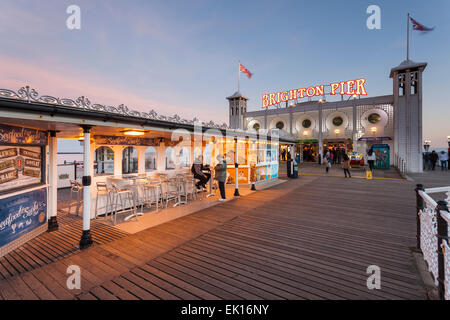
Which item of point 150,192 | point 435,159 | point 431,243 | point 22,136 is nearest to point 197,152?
point 150,192

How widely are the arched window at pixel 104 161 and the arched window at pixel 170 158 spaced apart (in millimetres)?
2230

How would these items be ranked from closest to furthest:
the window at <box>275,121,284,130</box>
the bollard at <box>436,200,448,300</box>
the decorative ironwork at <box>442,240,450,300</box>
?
the decorative ironwork at <box>442,240,450,300</box>
the bollard at <box>436,200,448,300</box>
the window at <box>275,121,284,130</box>

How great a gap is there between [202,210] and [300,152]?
2454 cm

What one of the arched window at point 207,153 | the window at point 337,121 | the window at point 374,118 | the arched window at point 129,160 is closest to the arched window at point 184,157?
the arched window at point 207,153

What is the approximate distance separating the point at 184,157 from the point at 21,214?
5792 mm

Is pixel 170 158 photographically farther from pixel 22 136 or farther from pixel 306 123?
pixel 306 123

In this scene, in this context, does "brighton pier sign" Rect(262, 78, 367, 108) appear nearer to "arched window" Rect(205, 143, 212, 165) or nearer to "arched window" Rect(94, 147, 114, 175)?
"arched window" Rect(205, 143, 212, 165)

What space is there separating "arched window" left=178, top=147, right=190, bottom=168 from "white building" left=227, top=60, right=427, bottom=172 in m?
8.01

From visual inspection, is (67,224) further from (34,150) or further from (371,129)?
(371,129)

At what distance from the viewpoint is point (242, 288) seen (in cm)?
267

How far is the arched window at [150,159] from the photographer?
7737 mm

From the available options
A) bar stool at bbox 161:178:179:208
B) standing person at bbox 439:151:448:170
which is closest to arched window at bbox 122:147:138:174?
bar stool at bbox 161:178:179:208

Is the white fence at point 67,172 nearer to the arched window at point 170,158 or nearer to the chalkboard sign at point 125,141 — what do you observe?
the arched window at point 170,158

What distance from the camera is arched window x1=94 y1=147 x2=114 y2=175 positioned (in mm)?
6616
